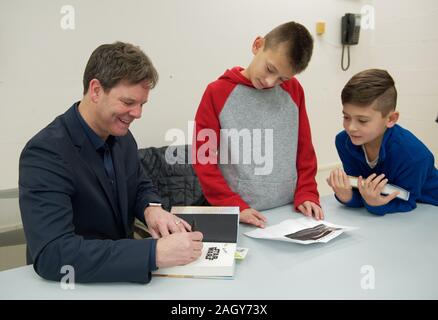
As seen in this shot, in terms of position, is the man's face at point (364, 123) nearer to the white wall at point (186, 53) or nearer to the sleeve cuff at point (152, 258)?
the sleeve cuff at point (152, 258)

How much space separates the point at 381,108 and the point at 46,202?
1.15 metres

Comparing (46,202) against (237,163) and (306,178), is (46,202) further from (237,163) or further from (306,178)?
(306,178)

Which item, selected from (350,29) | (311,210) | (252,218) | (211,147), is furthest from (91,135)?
(350,29)

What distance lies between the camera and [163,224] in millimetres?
1099

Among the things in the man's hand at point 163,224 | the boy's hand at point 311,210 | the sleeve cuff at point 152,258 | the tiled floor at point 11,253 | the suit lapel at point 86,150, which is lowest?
the tiled floor at point 11,253

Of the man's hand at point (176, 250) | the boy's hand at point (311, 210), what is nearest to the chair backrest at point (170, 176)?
the boy's hand at point (311, 210)

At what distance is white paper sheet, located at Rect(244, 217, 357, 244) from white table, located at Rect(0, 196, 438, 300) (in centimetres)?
2

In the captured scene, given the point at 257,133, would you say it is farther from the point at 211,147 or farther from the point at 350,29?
the point at 350,29

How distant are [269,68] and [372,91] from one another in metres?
0.39

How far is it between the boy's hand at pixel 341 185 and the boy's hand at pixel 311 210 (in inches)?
4.7

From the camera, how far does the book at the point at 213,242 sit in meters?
0.91

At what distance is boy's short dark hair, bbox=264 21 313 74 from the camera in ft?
4.10

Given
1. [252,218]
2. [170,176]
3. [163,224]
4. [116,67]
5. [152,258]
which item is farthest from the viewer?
[170,176]
